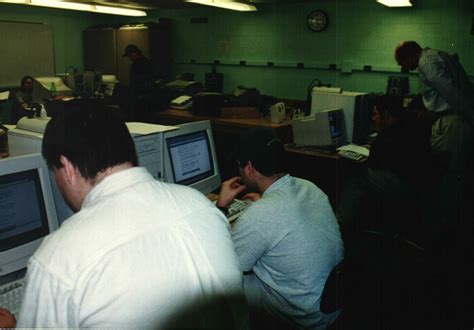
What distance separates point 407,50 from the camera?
3980mm

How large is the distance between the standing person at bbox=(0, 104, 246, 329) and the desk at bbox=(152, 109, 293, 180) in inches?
119

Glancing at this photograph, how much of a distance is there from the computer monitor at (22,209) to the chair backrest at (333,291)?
0.98 metres

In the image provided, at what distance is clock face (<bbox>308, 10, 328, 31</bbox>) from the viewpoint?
6.70 m

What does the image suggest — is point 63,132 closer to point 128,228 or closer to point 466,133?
point 128,228

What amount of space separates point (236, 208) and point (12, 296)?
1.22m

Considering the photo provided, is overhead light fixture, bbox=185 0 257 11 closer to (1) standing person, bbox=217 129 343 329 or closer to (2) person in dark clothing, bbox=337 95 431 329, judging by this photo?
(2) person in dark clothing, bbox=337 95 431 329

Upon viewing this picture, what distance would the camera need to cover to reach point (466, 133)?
3.69 meters

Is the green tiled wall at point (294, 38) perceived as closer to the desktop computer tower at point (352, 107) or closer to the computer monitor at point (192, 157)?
the desktop computer tower at point (352, 107)

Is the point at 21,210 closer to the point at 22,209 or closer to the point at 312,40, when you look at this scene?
the point at 22,209

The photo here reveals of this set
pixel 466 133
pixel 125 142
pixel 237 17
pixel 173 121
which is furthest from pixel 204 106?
pixel 125 142

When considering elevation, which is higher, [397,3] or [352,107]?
[397,3]

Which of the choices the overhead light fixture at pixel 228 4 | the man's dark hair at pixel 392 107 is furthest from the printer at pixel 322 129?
the overhead light fixture at pixel 228 4

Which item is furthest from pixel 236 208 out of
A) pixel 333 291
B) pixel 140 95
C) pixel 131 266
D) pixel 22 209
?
pixel 140 95

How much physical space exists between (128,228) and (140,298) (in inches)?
5.7
